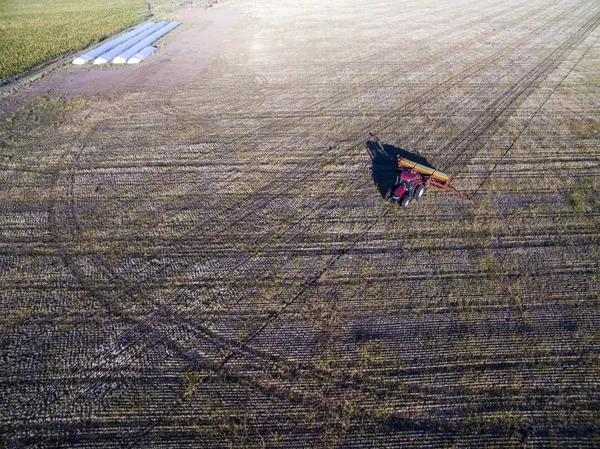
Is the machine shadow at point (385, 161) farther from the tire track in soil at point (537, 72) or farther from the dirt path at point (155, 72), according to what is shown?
the dirt path at point (155, 72)

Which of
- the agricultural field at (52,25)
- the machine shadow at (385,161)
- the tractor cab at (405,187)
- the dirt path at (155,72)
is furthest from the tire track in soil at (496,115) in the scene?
the agricultural field at (52,25)

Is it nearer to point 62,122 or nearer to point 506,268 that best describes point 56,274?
point 62,122

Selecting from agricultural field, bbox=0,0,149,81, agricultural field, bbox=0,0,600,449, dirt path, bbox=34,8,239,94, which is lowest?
agricultural field, bbox=0,0,600,449

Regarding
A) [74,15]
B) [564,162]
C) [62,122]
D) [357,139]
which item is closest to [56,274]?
[62,122]

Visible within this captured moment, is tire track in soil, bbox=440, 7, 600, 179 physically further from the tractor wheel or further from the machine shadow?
the tractor wheel

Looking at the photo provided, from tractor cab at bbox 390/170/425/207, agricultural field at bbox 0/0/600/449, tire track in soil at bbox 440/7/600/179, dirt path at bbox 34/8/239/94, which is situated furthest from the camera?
dirt path at bbox 34/8/239/94

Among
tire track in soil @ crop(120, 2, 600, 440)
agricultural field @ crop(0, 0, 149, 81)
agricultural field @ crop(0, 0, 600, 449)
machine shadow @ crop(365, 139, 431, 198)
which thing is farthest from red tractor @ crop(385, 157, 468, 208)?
agricultural field @ crop(0, 0, 149, 81)
